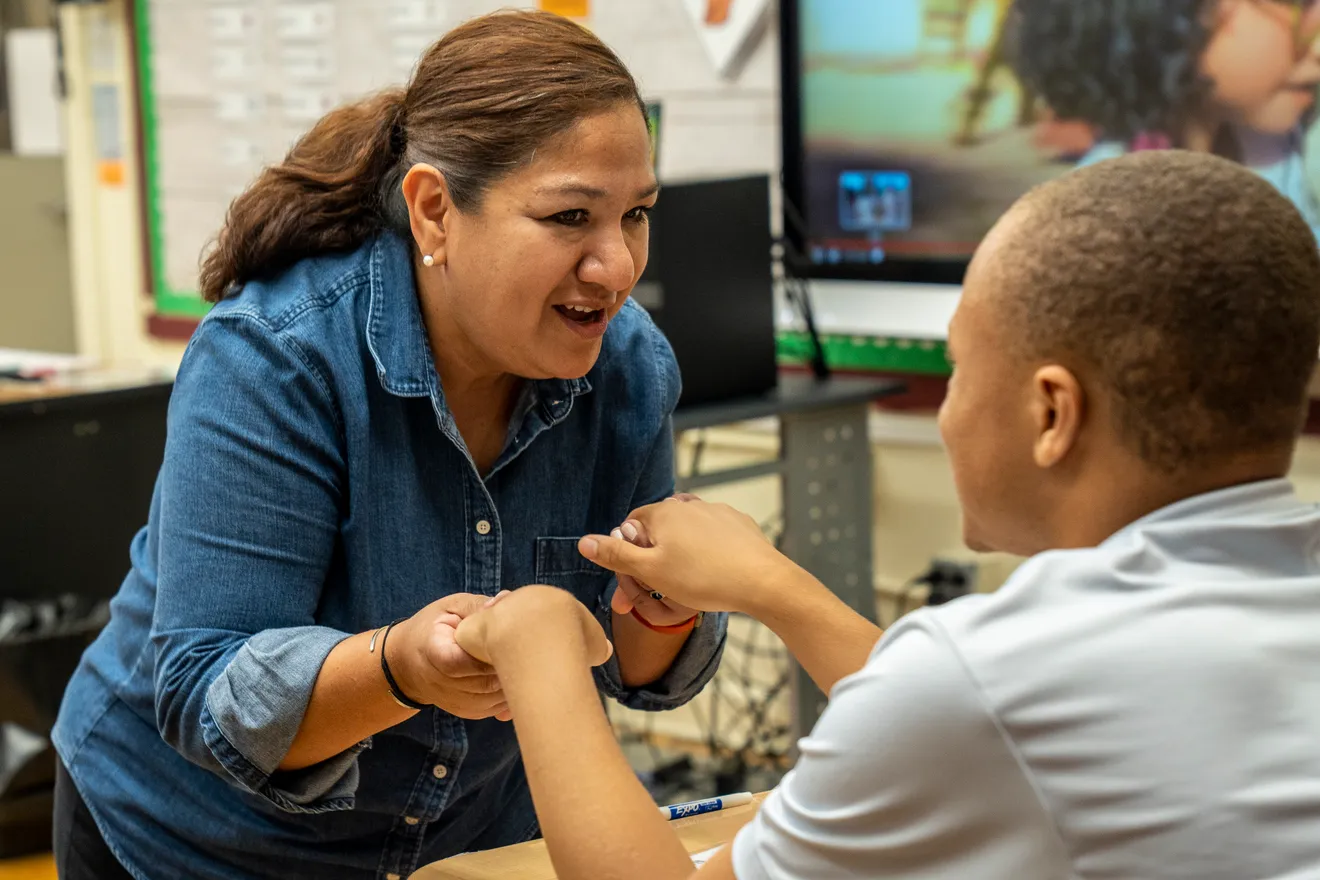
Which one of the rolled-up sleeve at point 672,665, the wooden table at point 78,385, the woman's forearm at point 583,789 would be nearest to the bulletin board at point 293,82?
the wooden table at point 78,385

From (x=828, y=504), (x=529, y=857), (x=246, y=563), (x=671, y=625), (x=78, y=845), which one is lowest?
(x=828, y=504)

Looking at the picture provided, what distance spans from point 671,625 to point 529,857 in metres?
0.27

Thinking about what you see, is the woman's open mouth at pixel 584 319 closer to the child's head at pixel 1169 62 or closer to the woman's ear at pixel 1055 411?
the woman's ear at pixel 1055 411

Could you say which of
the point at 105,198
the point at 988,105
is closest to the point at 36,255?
the point at 105,198

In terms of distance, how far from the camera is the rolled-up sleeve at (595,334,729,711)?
148 centimetres

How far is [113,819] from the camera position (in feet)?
4.72

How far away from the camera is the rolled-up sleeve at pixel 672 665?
1480mm

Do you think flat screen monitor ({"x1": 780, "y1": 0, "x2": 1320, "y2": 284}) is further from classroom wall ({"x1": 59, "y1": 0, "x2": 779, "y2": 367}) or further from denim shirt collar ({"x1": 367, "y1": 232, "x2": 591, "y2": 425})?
classroom wall ({"x1": 59, "y1": 0, "x2": 779, "y2": 367})

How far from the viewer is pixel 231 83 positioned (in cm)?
427

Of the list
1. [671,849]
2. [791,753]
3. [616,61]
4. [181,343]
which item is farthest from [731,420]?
[181,343]

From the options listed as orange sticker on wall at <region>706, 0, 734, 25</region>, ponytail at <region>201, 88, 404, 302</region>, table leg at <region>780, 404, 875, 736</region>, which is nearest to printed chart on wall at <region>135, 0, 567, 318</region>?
orange sticker on wall at <region>706, 0, 734, 25</region>

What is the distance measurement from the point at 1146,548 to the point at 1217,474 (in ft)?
0.20

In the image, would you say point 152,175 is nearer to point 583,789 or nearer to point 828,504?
point 828,504

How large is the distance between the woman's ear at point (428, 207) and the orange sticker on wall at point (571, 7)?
2196mm
